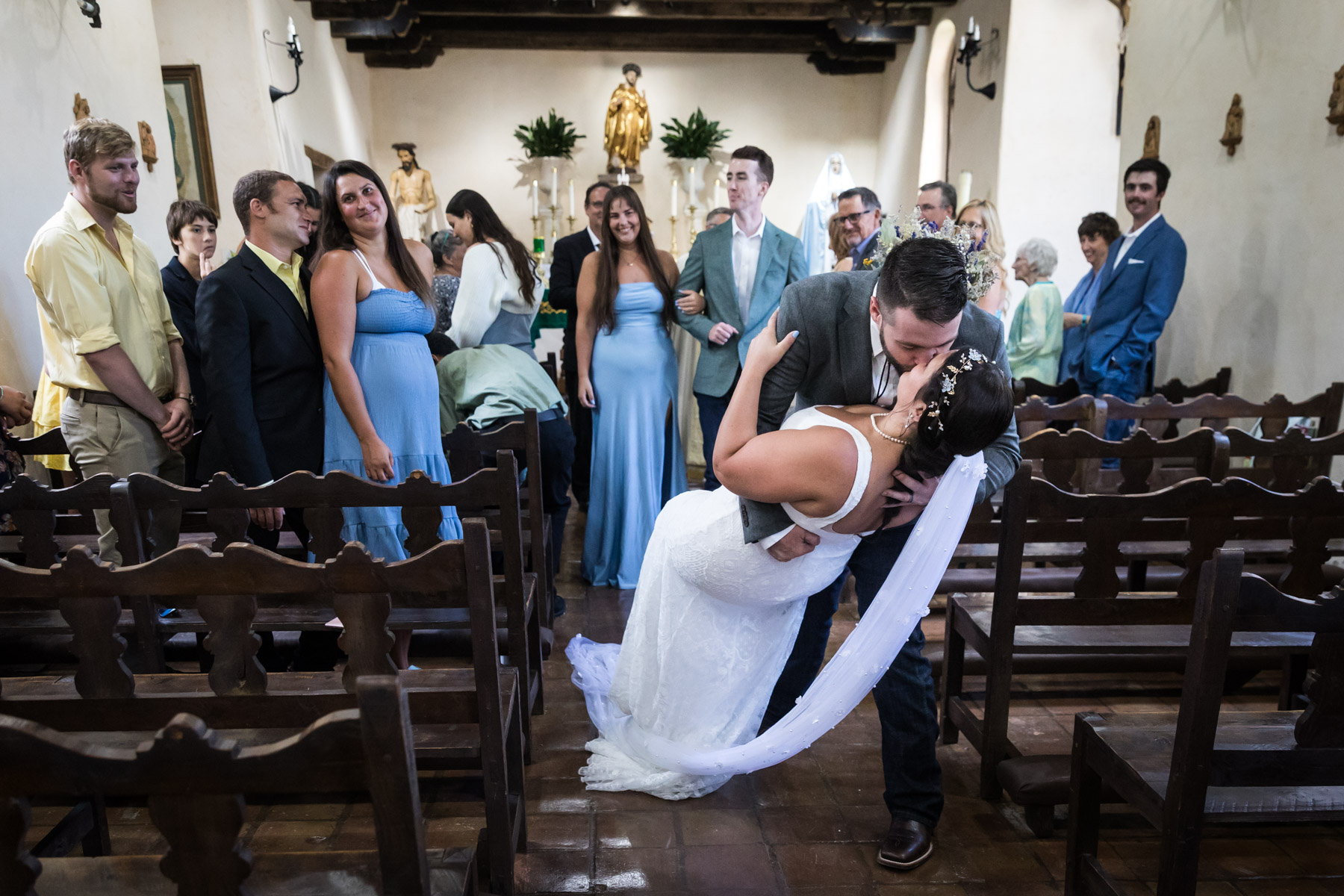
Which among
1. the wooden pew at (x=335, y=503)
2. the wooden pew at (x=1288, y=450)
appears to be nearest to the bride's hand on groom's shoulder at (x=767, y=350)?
the wooden pew at (x=335, y=503)

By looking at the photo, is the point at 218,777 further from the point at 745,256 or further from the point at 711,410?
the point at 745,256

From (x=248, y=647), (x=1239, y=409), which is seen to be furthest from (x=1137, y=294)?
(x=248, y=647)

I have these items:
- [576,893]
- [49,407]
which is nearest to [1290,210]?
[576,893]

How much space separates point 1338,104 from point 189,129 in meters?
7.25

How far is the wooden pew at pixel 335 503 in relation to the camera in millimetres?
1894

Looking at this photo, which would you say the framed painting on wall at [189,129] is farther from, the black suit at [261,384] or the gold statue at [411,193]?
the black suit at [261,384]

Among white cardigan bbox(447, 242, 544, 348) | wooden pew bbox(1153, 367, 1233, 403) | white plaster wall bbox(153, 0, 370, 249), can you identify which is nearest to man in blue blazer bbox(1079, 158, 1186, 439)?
wooden pew bbox(1153, 367, 1233, 403)

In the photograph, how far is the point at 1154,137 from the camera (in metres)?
5.14

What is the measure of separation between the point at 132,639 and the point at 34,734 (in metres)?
1.40

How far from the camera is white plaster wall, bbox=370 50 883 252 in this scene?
1123 cm

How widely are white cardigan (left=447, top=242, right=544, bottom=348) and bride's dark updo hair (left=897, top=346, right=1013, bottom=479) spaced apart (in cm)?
218

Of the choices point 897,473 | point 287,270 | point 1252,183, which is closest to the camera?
point 897,473

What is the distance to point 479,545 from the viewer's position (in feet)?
4.73

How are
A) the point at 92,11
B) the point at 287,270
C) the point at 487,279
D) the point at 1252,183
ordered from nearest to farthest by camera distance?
the point at 287,270 < the point at 487,279 < the point at 92,11 < the point at 1252,183
